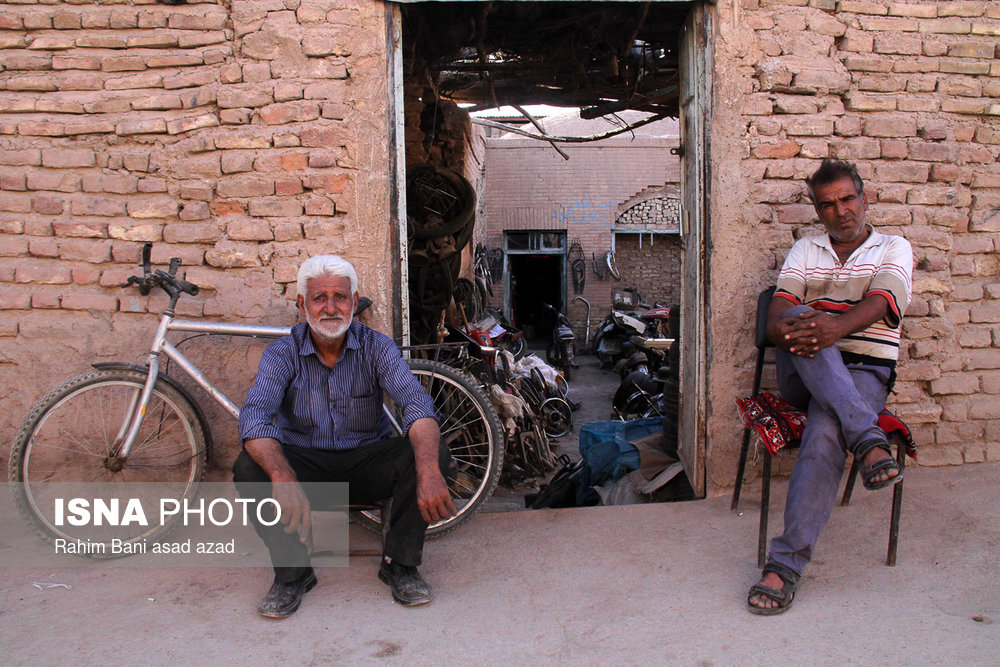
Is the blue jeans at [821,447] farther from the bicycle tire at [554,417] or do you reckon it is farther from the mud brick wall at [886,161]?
the bicycle tire at [554,417]

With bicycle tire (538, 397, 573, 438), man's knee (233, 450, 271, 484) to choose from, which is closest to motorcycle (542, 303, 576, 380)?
bicycle tire (538, 397, 573, 438)

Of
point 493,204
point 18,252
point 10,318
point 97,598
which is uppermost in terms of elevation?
point 493,204

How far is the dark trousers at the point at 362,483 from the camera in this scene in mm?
2359

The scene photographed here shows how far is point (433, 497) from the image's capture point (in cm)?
227

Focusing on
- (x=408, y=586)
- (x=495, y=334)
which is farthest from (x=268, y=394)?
(x=495, y=334)

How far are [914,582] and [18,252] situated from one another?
4.20 meters

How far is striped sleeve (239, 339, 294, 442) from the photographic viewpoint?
2348mm

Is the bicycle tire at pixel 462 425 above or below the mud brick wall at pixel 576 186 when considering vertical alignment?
below

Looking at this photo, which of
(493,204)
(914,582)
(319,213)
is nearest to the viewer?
(914,582)

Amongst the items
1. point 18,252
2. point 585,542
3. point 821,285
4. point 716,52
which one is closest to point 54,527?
point 18,252

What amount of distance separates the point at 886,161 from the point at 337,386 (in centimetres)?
295

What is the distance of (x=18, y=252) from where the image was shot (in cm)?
320

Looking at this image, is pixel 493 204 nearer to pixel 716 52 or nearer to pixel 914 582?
pixel 716 52

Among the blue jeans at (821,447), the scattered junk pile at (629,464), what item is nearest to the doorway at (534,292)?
the scattered junk pile at (629,464)
